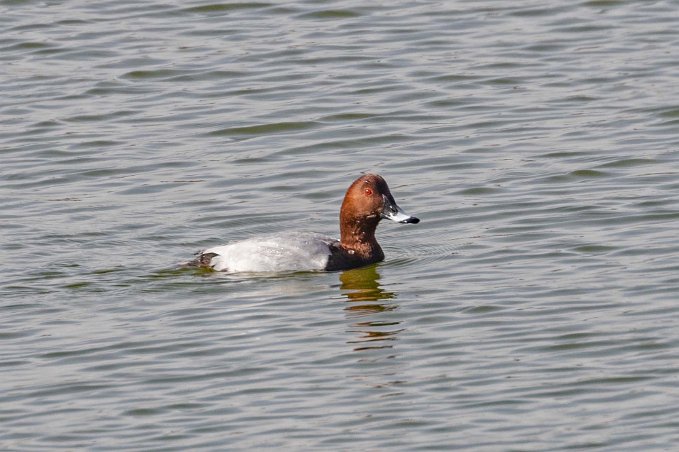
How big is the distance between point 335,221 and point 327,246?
1358 mm

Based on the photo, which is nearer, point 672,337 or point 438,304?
point 672,337

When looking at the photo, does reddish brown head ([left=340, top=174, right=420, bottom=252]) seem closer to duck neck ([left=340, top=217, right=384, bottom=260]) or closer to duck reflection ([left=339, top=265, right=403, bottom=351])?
duck neck ([left=340, top=217, right=384, bottom=260])

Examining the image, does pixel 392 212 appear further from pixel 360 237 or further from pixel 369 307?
pixel 369 307

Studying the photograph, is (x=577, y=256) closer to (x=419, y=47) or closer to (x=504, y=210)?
(x=504, y=210)

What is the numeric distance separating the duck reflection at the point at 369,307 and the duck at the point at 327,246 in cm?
16

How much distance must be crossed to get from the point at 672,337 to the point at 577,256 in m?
2.29

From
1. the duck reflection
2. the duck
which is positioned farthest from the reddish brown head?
the duck reflection

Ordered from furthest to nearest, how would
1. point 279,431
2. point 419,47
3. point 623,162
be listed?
point 419,47
point 623,162
point 279,431

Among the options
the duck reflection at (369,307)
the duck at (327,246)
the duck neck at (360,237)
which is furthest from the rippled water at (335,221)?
the duck neck at (360,237)

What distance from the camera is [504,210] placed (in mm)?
13852

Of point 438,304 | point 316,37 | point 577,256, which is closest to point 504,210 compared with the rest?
point 577,256

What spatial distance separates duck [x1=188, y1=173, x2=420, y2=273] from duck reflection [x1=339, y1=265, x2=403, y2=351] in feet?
0.52

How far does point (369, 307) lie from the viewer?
11594 mm

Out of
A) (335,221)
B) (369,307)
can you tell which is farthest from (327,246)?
(335,221)
